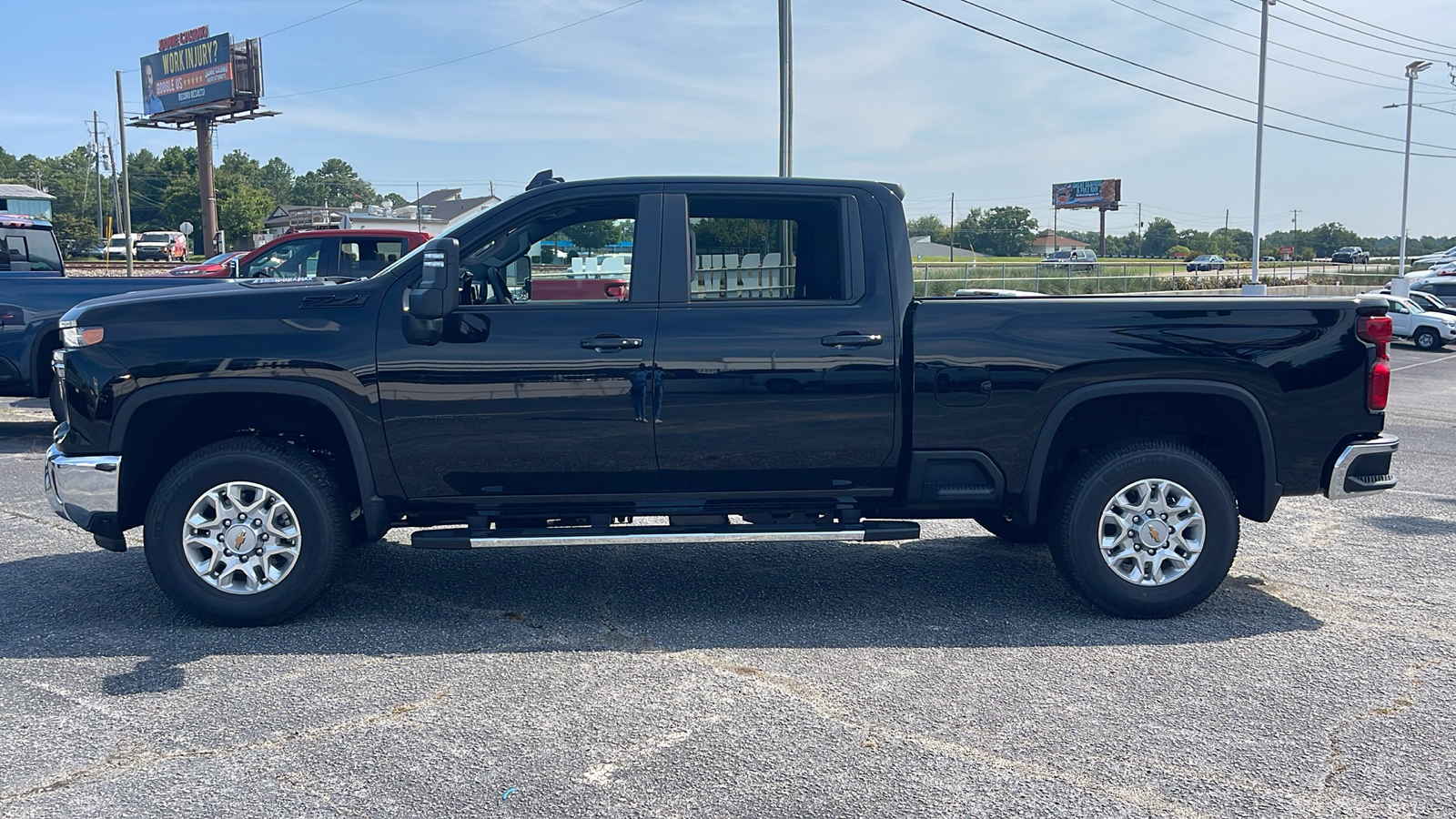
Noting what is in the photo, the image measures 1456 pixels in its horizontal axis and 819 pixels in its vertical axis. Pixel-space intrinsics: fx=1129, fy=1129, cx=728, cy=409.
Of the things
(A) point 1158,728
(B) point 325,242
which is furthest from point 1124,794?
(B) point 325,242

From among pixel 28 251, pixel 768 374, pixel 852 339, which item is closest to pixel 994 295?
pixel 852 339

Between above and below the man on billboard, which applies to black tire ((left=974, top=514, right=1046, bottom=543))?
below

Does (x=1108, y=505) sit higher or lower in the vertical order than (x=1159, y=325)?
lower

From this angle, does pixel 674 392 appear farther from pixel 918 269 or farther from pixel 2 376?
pixel 918 269

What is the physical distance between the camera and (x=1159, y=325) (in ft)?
16.7

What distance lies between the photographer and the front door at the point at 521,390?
4910 mm

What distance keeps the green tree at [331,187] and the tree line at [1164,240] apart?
251 ft

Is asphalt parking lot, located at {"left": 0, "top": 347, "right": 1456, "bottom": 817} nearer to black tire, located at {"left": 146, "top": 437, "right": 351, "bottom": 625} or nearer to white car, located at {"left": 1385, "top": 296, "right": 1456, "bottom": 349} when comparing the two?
black tire, located at {"left": 146, "top": 437, "right": 351, "bottom": 625}

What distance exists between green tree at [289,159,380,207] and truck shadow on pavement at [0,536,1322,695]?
489 ft

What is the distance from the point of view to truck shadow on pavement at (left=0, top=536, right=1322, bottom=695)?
487 cm

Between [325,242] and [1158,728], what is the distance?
1128cm

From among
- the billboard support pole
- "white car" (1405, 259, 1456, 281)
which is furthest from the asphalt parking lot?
the billboard support pole

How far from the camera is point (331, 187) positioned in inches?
6211

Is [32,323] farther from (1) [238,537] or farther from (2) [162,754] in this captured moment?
(2) [162,754]
